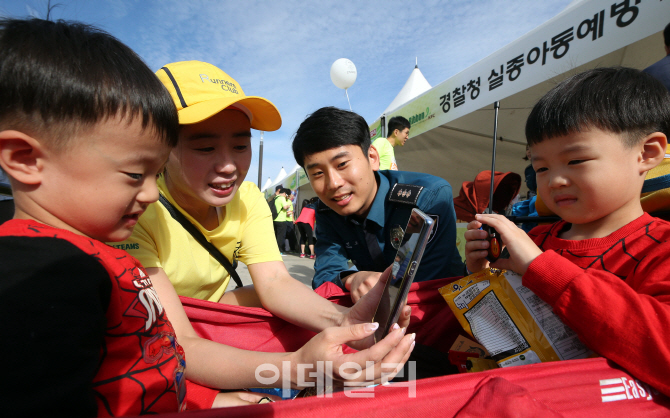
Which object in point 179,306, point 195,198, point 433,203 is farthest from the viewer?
point 433,203

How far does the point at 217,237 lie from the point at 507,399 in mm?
1112

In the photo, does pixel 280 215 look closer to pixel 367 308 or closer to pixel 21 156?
pixel 367 308

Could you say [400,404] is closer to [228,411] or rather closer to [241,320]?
[228,411]

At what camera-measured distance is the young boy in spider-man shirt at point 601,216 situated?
70cm

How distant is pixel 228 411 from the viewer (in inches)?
18.6

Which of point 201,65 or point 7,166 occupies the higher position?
point 201,65

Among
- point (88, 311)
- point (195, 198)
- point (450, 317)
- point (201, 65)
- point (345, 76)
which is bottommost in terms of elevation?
point (450, 317)

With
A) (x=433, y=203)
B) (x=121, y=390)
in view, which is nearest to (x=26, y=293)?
(x=121, y=390)

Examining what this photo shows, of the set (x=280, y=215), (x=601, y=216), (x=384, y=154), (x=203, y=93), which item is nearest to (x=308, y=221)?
(x=280, y=215)

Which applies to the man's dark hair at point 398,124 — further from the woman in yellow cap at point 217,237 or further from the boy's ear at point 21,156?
the boy's ear at point 21,156

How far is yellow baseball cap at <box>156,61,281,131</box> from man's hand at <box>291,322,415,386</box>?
740mm

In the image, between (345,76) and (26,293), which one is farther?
(345,76)

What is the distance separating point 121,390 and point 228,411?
0.85 ft

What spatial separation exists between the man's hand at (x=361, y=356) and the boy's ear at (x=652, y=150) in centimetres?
84
